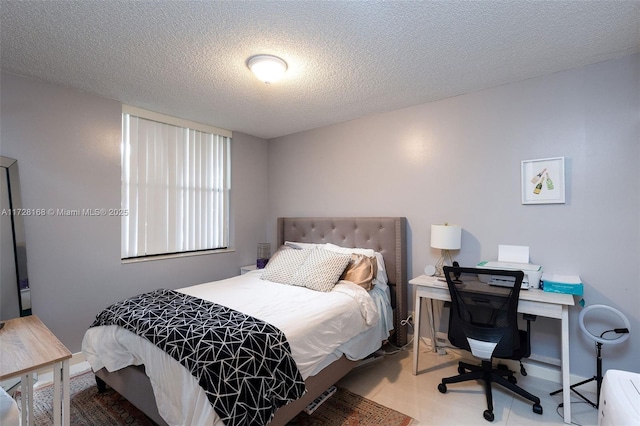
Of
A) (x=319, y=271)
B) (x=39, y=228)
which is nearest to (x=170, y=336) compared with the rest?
(x=319, y=271)

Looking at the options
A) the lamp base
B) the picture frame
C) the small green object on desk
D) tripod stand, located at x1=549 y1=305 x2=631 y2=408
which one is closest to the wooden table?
the lamp base

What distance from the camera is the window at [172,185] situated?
9.76 ft

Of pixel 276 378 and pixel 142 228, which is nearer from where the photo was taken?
pixel 276 378

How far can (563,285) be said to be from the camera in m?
2.00

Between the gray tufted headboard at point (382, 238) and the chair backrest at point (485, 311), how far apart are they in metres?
0.77

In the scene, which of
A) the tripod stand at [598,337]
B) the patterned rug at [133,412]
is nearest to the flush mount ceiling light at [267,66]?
the patterned rug at [133,412]

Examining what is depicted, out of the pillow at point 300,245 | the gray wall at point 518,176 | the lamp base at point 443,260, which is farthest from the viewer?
the pillow at point 300,245

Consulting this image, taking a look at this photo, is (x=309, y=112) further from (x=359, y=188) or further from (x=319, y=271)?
(x=319, y=271)

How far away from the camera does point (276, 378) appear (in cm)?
147

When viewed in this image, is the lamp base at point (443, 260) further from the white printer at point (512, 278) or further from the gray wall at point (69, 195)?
the gray wall at point (69, 195)

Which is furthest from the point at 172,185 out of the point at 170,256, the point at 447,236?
the point at 447,236

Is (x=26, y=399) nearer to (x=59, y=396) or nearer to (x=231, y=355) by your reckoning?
(x=59, y=396)

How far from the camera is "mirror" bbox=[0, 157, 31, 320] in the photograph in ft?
7.06

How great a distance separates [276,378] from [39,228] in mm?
2413
